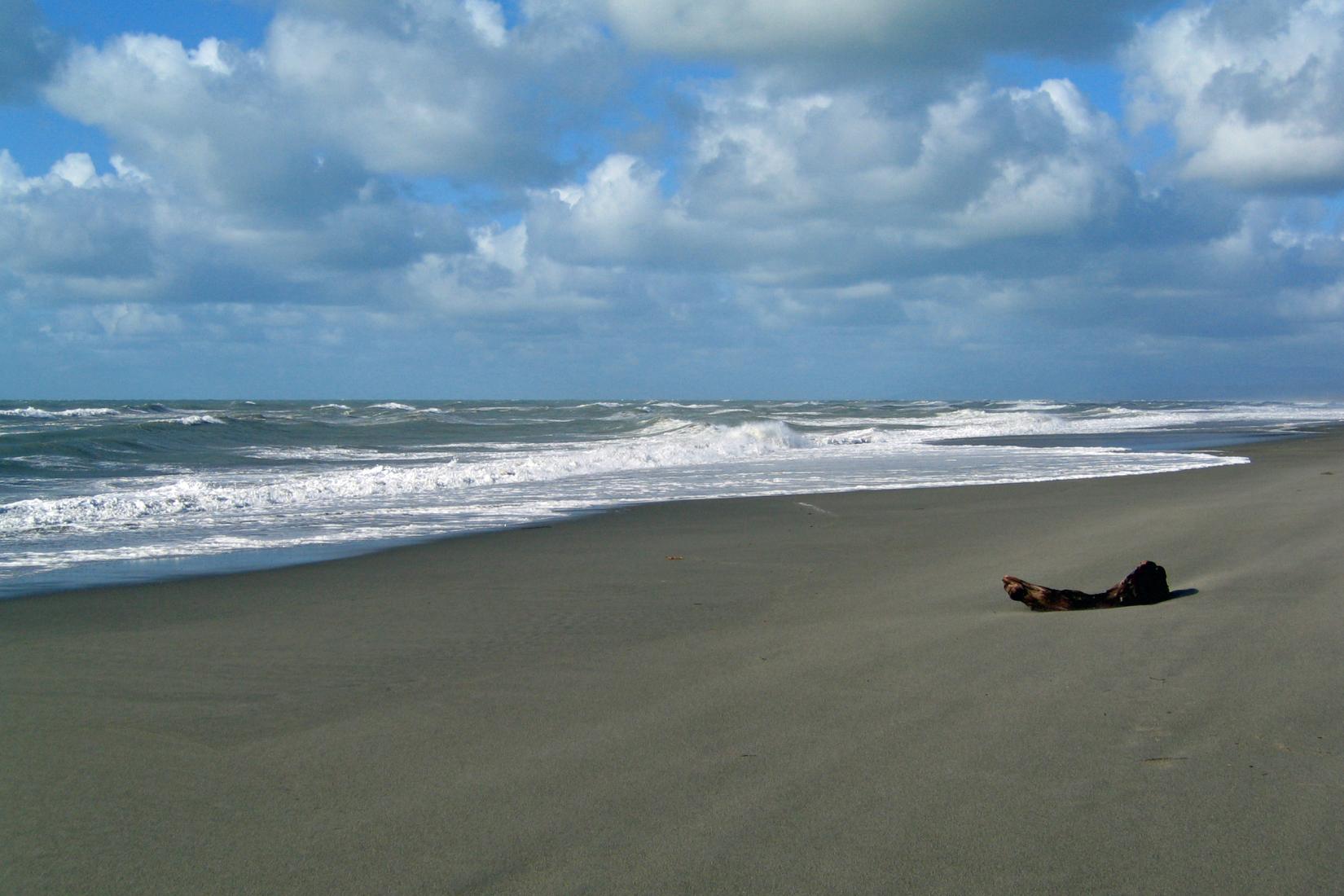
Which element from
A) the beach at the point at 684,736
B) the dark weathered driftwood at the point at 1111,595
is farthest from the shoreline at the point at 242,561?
the dark weathered driftwood at the point at 1111,595

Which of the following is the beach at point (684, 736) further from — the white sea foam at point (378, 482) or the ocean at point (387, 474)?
the white sea foam at point (378, 482)

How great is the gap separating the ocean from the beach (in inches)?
97.0

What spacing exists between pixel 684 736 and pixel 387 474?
45.8 feet

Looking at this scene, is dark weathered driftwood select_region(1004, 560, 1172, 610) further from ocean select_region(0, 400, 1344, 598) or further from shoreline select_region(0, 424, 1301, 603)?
ocean select_region(0, 400, 1344, 598)

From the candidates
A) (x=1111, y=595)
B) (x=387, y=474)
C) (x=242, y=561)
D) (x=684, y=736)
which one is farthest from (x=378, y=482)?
(x=684, y=736)

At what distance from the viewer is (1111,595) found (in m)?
5.75

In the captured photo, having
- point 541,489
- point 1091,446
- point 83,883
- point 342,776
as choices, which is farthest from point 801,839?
point 1091,446

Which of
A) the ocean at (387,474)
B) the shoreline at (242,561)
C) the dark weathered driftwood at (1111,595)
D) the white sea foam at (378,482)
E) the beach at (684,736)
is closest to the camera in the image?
the beach at (684,736)

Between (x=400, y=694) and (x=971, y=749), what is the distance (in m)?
2.56

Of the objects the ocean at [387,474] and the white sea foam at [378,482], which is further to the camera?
the white sea foam at [378,482]

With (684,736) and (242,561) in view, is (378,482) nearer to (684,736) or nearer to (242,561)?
(242,561)

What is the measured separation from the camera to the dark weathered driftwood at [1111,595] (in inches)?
225

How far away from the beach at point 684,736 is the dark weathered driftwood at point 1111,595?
6.6 inches

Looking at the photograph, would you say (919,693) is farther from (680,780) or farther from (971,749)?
(680,780)
